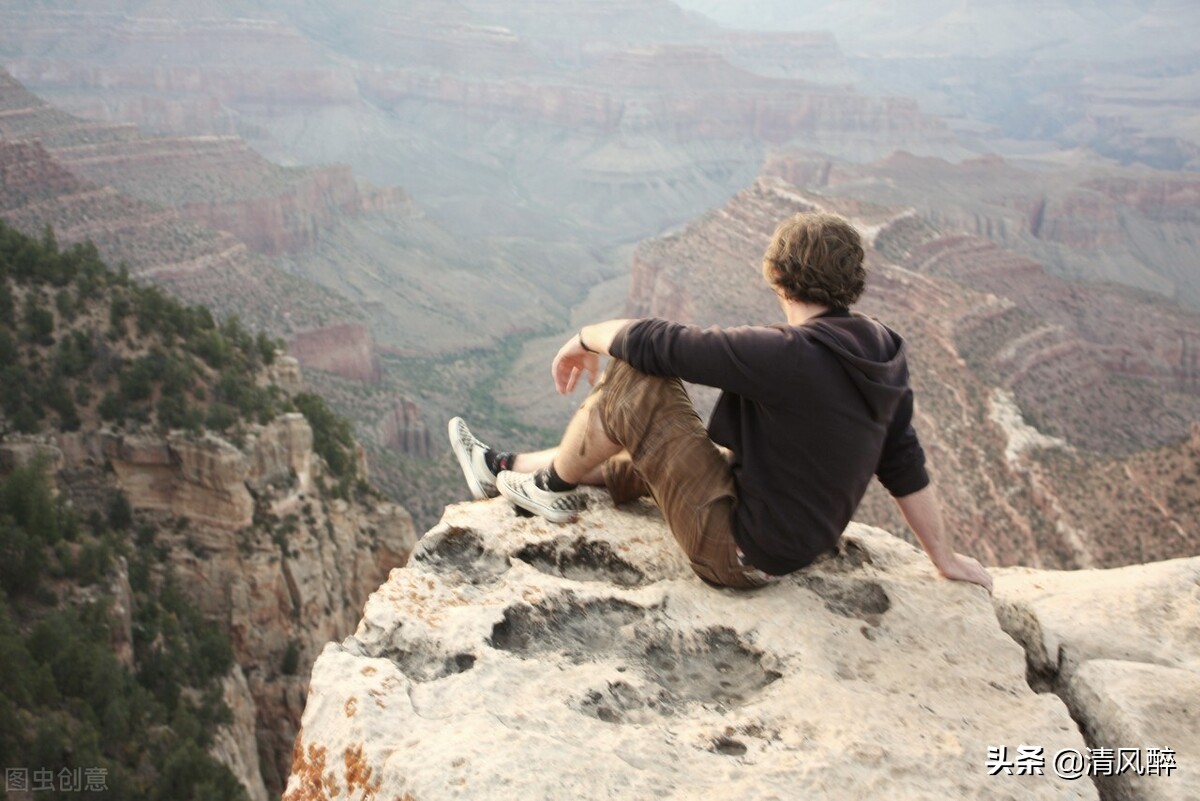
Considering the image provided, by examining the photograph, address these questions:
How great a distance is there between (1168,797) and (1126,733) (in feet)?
1.36

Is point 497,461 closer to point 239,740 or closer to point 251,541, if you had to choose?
point 239,740

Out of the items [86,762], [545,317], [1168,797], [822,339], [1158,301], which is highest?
[822,339]

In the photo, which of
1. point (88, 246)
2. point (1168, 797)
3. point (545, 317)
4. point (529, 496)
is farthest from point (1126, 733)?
point (545, 317)

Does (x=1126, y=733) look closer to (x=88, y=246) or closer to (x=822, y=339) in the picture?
(x=822, y=339)

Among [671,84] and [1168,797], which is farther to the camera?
[671,84]

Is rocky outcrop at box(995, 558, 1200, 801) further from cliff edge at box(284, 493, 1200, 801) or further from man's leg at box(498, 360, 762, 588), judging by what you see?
man's leg at box(498, 360, 762, 588)

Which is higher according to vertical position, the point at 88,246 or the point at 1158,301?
the point at 88,246

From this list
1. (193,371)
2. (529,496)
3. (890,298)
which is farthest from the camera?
(890,298)

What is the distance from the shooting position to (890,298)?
130 ft

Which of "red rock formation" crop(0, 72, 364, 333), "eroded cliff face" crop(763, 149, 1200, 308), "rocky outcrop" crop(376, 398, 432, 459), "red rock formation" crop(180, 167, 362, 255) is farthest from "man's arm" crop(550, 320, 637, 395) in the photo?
"eroded cliff face" crop(763, 149, 1200, 308)

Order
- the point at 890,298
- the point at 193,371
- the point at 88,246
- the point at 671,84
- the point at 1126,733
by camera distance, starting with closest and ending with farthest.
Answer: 1. the point at 1126,733
2. the point at 193,371
3. the point at 88,246
4. the point at 890,298
5. the point at 671,84

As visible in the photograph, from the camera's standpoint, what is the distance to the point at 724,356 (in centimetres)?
481

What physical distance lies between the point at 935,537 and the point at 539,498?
2.11m

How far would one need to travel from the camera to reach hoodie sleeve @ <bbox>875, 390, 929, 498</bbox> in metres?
5.44
